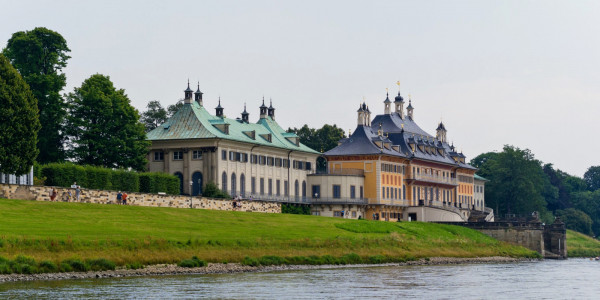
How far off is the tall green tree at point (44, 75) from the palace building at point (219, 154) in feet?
43.8

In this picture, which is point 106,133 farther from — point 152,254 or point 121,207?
point 152,254

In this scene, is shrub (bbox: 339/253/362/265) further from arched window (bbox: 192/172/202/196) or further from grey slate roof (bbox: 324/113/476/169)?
grey slate roof (bbox: 324/113/476/169)

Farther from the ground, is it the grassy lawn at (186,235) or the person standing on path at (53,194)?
the person standing on path at (53,194)

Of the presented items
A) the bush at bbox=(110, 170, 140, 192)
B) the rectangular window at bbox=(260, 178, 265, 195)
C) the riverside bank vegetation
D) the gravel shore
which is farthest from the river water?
the rectangular window at bbox=(260, 178, 265, 195)

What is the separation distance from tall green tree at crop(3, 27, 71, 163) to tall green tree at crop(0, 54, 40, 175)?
2183cm

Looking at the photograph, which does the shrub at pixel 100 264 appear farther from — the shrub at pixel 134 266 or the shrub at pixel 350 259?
the shrub at pixel 350 259

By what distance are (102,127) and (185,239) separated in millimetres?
33849

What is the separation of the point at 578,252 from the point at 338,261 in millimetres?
62874

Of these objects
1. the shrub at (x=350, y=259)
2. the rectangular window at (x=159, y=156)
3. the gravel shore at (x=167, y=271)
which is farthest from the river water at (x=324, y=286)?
the rectangular window at (x=159, y=156)

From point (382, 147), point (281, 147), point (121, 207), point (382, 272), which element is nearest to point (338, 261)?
point (382, 272)

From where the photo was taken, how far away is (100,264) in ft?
193

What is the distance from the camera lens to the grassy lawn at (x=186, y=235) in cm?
6034

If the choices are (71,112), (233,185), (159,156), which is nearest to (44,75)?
(71,112)

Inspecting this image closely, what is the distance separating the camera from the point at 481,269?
7731 cm
